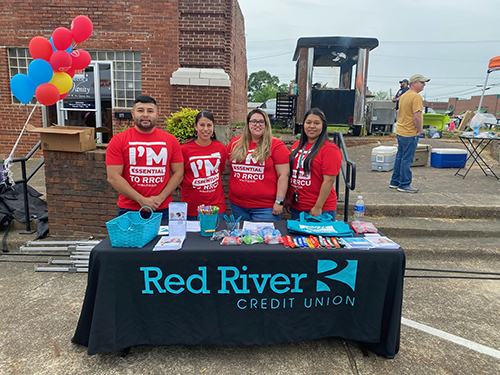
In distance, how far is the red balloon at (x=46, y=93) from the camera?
4430 mm

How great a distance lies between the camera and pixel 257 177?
10.7 feet

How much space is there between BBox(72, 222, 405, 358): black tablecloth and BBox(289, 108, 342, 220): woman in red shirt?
2.68 ft

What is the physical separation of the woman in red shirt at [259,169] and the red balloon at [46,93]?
2.72 m

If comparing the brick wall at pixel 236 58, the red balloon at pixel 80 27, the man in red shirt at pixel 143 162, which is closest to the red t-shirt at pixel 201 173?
the man in red shirt at pixel 143 162

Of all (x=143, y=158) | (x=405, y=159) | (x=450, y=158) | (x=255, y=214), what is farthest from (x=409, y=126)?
(x=143, y=158)

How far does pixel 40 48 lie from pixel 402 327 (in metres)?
5.15

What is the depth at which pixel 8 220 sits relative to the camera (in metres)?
4.90

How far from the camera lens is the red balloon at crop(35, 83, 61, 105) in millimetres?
4430

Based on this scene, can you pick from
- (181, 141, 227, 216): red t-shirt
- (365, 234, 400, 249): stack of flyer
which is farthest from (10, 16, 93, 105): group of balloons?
(365, 234, 400, 249): stack of flyer

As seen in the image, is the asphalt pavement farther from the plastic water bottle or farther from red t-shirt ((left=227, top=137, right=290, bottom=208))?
red t-shirt ((left=227, top=137, right=290, bottom=208))

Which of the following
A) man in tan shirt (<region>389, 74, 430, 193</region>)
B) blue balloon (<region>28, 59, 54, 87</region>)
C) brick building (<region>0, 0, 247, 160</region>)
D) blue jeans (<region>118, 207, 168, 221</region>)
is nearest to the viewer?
blue jeans (<region>118, 207, 168, 221</region>)

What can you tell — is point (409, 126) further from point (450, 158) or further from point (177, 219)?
point (177, 219)

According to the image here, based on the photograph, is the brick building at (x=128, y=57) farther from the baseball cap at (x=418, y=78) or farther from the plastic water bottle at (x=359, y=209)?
the plastic water bottle at (x=359, y=209)

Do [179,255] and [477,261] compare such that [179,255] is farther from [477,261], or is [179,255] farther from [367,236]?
[477,261]
